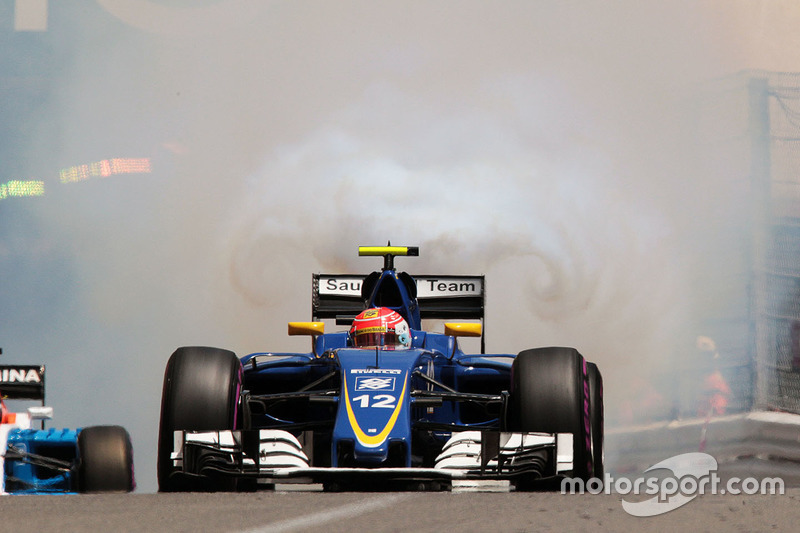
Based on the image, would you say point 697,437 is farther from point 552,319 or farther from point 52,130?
point 52,130

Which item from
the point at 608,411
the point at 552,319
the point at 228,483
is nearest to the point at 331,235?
the point at 552,319

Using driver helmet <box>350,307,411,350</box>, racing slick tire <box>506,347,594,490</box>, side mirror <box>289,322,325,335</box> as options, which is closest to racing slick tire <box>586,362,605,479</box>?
racing slick tire <box>506,347,594,490</box>

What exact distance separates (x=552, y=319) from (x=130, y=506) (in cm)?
1608

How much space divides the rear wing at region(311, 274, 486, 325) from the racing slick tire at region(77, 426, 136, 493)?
8.61ft

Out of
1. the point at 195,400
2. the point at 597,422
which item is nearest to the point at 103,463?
the point at 195,400

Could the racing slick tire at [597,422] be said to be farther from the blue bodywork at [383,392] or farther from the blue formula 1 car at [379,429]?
the blue bodywork at [383,392]

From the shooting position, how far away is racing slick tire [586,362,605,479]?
7809 millimetres

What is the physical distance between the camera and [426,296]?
437 inches

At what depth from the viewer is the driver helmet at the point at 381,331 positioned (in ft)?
30.8

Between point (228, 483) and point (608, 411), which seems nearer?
point (228, 483)

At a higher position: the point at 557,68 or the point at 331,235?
the point at 557,68

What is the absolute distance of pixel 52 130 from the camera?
23531mm

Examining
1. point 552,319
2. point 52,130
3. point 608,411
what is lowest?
point 608,411

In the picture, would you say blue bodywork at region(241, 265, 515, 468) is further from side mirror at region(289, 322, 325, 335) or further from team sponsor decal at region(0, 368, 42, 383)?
team sponsor decal at region(0, 368, 42, 383)
